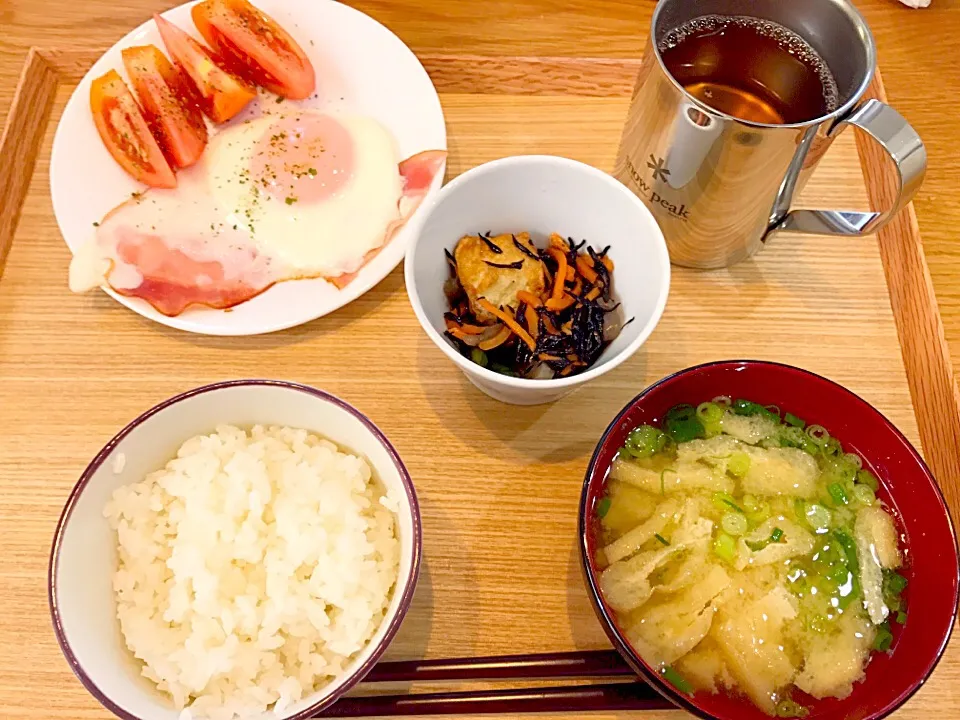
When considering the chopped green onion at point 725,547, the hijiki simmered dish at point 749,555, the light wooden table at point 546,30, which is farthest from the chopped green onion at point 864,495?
the light wooden table at point 546,30

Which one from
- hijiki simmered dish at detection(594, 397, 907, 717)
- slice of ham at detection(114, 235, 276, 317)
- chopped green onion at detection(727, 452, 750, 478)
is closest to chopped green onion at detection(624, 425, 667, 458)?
hijiki simmered dish at detection(594, 397, 907, 717)

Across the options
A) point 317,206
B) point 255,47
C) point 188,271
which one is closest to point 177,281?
point 188,271

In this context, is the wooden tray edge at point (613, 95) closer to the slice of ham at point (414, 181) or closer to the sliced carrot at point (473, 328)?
the slice of ham at point (414, 181)

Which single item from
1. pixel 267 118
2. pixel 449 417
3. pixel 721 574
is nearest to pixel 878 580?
pixel 721 574

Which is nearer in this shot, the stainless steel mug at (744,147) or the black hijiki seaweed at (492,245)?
the stainless steel mug at (744,147)

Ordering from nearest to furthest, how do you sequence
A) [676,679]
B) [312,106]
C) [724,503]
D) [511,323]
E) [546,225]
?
[676,679] → [724,503] → [511,323] → [546,225] → [312,106]

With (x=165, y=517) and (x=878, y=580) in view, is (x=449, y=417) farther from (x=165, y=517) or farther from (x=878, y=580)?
(x=878, y=580)

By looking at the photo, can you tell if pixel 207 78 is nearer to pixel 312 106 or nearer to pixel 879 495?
pixel 312 106
